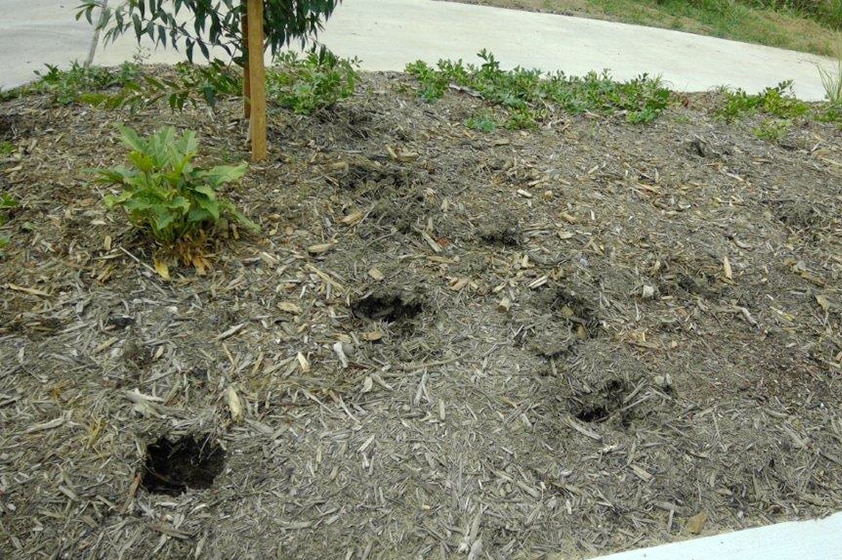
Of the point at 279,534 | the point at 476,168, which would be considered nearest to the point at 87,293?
the point at 279,534

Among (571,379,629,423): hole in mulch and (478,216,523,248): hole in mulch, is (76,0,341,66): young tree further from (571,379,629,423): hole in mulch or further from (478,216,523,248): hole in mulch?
(571,379,629,423): hole in mulch

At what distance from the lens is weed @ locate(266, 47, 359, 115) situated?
4312mm

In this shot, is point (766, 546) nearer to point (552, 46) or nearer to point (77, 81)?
point (77, 81)

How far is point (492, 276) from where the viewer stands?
348cm

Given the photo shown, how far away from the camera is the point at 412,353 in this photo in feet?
10.2

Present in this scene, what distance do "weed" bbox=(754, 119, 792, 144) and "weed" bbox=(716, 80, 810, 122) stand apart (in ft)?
0.62

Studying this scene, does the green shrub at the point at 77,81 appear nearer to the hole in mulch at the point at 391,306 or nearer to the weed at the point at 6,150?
the weed at the point at 6,150

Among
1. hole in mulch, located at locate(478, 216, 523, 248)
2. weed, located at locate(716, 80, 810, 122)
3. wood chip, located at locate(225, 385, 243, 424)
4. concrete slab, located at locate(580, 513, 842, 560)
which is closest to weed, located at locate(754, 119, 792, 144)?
weed, located at locate(716, 80, 810, 122)

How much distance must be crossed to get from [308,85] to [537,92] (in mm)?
1582

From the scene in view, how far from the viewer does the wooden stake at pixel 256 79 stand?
136 inches

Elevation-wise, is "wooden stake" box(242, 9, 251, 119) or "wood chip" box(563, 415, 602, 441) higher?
"wooden stake" box(242, 9, 251, 119)

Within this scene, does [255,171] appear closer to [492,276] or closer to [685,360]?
[492,276]

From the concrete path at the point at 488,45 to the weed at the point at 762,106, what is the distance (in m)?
0.56

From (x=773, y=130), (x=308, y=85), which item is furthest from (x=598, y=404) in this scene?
(x=773, y=130)
